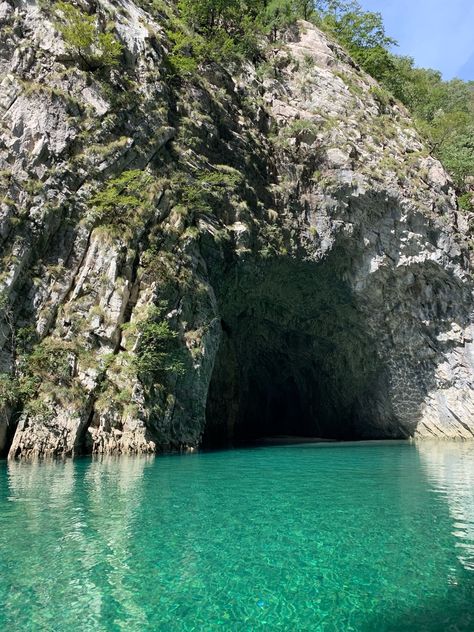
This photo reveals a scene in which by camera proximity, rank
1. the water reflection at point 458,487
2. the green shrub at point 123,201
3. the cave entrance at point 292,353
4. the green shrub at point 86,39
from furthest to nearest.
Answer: the cave entrance at point 292,353, the green shrub at point 86,39, the green shrub at point 123,201, the water reflection at point 458,487

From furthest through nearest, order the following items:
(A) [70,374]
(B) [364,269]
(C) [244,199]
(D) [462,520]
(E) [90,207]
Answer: (B) [364,269] < (C) [244,199] < (E) [90,207] < (A) [70,374] < (D) [462,520]

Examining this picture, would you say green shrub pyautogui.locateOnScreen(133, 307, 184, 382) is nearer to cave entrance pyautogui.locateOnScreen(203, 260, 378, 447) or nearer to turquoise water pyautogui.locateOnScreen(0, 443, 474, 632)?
cave entrance pyautogui.locateOnScreen(203, 260, 378, 447)

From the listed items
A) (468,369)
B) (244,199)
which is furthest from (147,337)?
(468,369)

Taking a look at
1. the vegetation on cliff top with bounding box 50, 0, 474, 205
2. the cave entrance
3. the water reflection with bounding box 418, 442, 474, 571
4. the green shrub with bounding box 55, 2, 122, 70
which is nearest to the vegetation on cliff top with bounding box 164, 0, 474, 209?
the vegetation on cliff top with bounding box 50, 0, 474, 205

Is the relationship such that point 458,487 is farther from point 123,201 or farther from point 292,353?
point 292,353

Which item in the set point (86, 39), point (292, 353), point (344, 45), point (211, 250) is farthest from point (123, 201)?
point (344, 45)

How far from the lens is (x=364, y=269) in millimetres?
28250

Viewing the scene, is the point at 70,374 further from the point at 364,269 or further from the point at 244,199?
the point at 364,269

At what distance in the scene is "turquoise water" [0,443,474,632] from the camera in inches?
187

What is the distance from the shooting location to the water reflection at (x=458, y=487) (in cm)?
699

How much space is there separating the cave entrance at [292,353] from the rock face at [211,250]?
0.47 feet

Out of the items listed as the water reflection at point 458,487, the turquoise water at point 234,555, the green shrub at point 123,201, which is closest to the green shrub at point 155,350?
the green shrub at point 123,201

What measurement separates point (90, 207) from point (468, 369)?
21.8 metres

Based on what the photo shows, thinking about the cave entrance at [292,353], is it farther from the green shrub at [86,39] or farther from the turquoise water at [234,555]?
the turquoise water at [234,555]
